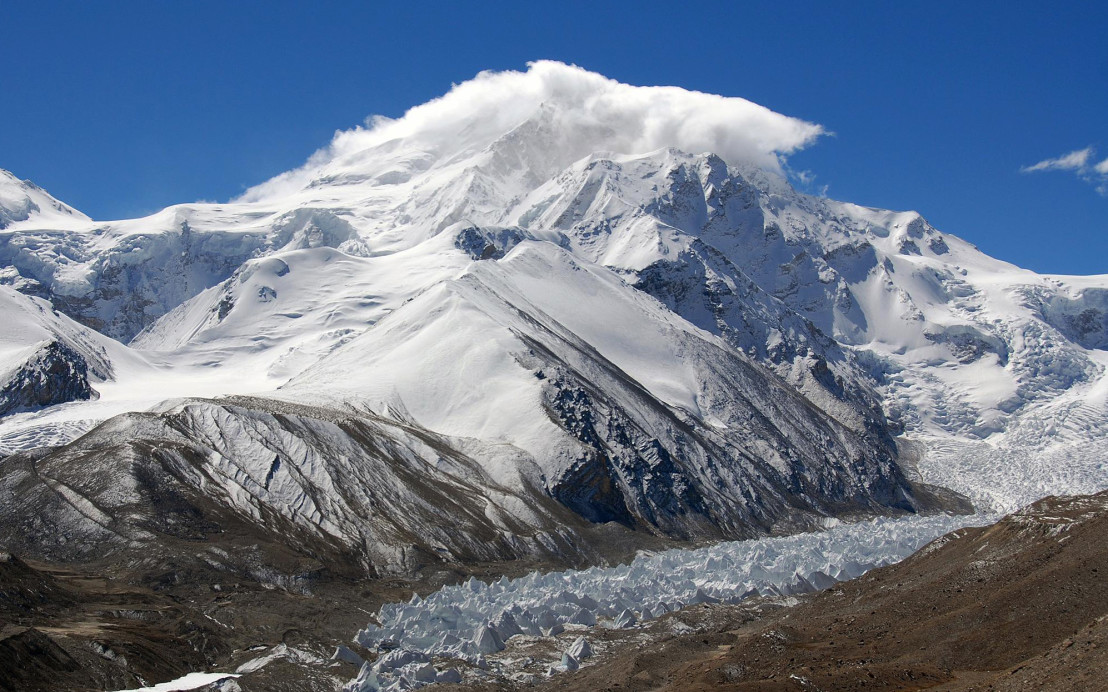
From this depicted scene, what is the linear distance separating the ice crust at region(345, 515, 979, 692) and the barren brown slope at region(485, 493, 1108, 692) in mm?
9297

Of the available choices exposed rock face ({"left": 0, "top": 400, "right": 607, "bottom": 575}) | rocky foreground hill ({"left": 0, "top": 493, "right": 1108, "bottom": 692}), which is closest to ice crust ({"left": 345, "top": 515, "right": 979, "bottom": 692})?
rocky foreground hill ({"left": 0, "top": 493, "right": 1108, "bottom": 692})

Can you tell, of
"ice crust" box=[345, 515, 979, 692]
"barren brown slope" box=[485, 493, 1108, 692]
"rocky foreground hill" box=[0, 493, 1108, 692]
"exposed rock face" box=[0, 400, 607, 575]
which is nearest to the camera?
"barren brown slope" box=[485, 493, 1108, 692]

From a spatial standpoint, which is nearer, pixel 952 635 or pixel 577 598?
pixel 952 635

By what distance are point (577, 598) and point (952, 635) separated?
43.2 metres

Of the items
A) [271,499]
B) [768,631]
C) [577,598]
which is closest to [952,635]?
[768,631]

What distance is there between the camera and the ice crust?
79375 millimetres

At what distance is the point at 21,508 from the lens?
111 metres

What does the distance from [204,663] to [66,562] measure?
3339 cm

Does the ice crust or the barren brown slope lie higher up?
the barren brown slope

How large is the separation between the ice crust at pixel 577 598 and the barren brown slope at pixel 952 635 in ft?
30.5

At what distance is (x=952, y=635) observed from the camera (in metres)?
58.2

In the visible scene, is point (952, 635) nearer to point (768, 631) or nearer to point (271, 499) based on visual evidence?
point (768, 631)

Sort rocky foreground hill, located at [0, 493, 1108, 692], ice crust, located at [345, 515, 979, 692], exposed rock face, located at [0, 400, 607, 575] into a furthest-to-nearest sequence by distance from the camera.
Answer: exposed rock face, located at [0, 400, 607, 575] → ice crust, located at [345, 515, 979, 692] → rocky foreground hill, located at [0, 493, 1108, 692]

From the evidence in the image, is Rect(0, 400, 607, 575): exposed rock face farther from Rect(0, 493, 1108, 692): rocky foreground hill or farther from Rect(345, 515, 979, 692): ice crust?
Rect(345, 515, 979, 692): ice crust
